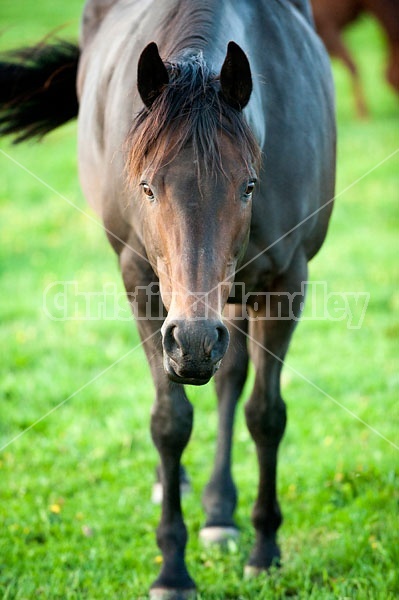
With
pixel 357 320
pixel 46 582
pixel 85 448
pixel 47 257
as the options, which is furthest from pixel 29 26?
pixel 46 582

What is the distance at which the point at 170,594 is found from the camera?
10.9 ft

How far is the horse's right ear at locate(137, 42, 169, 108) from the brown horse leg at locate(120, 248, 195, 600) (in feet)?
3.02

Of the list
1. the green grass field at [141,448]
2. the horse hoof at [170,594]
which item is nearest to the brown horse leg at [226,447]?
the green grass field at [141,448]

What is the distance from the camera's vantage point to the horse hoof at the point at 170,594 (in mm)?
3320

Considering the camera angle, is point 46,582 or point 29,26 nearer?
point 46,582

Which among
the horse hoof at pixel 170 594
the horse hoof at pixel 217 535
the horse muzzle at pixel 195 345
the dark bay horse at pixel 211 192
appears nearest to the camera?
the horse muzzle at pixel 195 345

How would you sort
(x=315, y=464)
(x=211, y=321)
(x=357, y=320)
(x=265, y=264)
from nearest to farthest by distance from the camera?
(x=211, y=321) → (x=265, y=264) → (x=315, y=464) → (x=357, y=320)

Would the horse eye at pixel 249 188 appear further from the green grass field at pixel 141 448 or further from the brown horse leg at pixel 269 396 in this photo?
the green grass field at pixel 141 448

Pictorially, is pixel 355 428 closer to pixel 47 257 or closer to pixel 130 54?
pixel 130 54

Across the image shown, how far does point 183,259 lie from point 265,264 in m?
0.93

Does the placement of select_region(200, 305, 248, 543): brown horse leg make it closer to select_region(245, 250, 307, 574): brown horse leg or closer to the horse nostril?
select_region(245, 250, 307, 574): brown horse leg

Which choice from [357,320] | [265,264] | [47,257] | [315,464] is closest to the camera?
[265,264]

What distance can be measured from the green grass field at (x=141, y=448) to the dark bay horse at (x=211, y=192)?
274 millimetres

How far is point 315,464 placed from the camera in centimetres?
457
